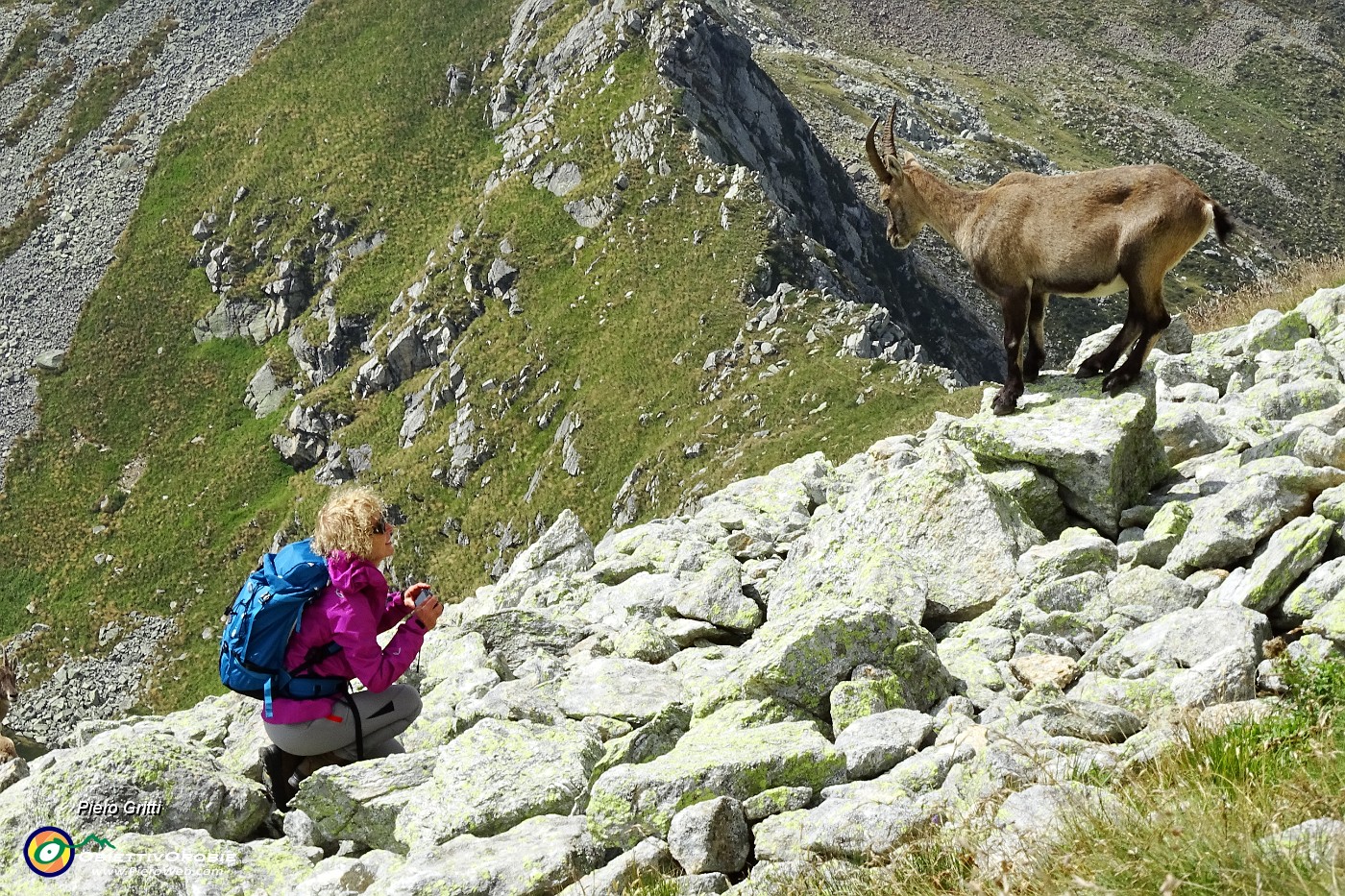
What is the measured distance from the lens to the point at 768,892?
505cm

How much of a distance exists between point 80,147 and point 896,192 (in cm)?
10375

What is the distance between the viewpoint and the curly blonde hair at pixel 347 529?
7.70 meters

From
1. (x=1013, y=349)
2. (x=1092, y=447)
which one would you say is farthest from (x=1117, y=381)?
(x=1092, y=447)

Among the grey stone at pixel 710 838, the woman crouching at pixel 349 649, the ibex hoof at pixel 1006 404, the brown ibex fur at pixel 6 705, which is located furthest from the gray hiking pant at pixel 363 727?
the ibex hoof at pixel 1006 404

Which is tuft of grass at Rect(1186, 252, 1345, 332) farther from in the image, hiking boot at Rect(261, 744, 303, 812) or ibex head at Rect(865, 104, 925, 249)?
hiking boot at Rect(261, 744, 303, 812)

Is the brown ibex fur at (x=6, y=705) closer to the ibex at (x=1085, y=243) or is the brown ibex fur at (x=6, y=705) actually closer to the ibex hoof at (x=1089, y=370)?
the ibex at (x=1085, y=243)

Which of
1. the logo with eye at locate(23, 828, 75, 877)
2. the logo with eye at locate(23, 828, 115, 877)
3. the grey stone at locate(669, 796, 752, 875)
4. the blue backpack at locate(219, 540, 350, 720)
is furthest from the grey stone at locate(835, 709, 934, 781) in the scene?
the logo with eye at locate(23, 828, 75, 877)

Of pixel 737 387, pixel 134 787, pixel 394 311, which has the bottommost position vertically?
pixel 737 387

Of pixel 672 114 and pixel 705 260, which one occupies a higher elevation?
pixel 672 114

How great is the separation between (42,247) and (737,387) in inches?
2692

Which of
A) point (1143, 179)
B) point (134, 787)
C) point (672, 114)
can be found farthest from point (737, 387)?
point (134, 787)

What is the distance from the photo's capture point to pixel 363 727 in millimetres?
8180

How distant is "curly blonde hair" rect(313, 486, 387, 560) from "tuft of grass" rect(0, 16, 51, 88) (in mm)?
118795

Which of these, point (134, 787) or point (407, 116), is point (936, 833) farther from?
point (407, 116)
